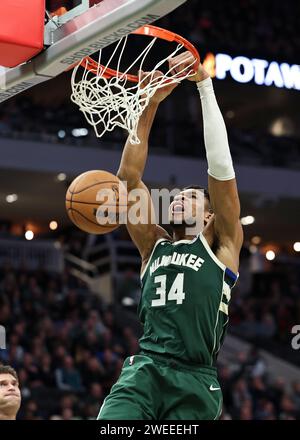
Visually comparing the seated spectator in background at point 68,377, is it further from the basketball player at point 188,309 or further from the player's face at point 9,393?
the basketball player at point 188,309

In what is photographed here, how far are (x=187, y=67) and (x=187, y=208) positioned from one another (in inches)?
32.0

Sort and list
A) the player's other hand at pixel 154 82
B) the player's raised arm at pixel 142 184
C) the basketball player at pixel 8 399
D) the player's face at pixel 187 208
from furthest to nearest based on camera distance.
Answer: the player's other hand at pixel 154 82, the basketball player at pixel 8 399, the player's raised arm at pixel 142 184, the player's face at pixel 187 208

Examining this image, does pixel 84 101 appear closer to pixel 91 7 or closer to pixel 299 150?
pixel 91 7

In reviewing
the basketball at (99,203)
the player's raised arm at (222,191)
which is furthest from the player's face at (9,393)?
the player's raised arm at (222,191)

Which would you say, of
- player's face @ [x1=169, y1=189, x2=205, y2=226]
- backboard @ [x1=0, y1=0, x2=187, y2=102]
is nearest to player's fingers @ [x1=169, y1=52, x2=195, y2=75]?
backboard @ [x1=0, y1=0, x2=187, y2=102]

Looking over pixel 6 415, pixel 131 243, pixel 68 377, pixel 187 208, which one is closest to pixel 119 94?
pixel 187 208

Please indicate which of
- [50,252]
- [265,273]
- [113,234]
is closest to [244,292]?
[265,273]

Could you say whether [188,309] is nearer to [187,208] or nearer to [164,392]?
[164,392]

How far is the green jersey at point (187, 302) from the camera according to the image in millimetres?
5156

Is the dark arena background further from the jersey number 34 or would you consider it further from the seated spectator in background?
the jersey number 34

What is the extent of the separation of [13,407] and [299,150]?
14.9 m

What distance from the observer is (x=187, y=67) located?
5664mm

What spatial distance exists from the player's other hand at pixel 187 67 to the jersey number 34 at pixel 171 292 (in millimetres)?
1135

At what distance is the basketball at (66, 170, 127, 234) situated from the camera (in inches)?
215
